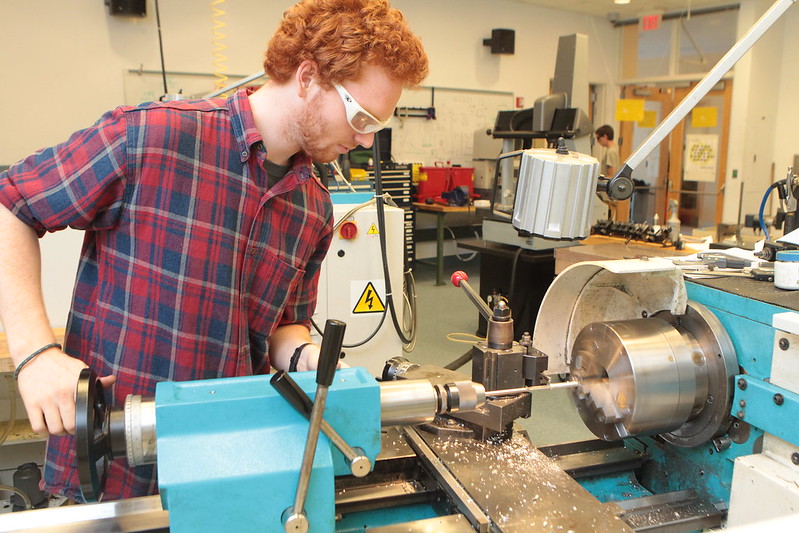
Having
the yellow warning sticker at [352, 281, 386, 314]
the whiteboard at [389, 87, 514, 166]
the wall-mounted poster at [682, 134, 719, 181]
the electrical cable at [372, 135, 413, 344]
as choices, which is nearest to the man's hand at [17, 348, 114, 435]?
the electrical cable at [372, 135, 413, 344]

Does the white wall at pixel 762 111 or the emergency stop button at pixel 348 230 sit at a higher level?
the white wall at pixel 762 111

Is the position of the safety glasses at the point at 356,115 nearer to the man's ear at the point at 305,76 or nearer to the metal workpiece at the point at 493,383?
the man's ear at the point at 305,76

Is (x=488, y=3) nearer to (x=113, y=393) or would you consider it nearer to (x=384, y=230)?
(x=384, y=230)

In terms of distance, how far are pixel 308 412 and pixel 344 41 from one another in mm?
578

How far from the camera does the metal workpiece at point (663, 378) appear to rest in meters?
1.07

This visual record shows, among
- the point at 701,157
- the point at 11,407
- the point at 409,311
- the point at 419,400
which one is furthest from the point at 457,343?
the point at 701,157

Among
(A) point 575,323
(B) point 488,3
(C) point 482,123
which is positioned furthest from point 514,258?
(B) point 488,3

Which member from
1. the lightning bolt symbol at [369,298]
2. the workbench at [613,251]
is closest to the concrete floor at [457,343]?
the workbench at [613,251]

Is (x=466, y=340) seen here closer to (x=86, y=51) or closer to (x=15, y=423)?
(x=15, y=423)

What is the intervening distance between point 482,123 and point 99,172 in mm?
5787

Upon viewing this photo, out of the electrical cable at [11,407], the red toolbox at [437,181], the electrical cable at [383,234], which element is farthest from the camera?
the red toolbox at [437,181]

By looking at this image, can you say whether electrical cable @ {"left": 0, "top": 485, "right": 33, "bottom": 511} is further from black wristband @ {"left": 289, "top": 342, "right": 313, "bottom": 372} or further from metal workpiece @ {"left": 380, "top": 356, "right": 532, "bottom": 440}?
metal workpiece @ {"left": 380, "top": 356, "right": 532, "bottom": 440}

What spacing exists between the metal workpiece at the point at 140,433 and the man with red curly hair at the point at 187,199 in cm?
30

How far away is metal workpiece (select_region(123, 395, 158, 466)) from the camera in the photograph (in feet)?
2.28
